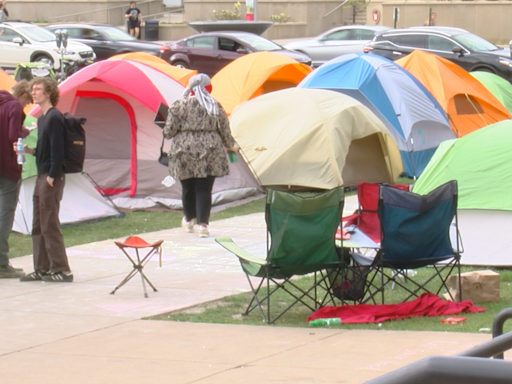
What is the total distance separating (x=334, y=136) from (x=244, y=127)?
1.48 metres

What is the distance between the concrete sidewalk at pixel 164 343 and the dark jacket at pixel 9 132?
1.03 m

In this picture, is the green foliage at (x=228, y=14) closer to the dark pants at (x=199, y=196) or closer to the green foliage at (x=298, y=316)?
the dark pants at (x=199, y=196)

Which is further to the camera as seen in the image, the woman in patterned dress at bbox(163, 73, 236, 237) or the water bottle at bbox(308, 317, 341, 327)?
the woman in patterned dress at bbox(163, 73, 236, 237)

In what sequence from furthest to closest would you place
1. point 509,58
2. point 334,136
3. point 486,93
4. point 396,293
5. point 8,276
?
point 509,58, point 486,93, point 334,136, point 8,276, point 396,293

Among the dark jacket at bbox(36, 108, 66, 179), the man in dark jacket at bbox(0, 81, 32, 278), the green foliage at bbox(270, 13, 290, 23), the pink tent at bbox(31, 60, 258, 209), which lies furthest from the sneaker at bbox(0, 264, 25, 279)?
the green foliage at bbox(270, 13, 290, 23)

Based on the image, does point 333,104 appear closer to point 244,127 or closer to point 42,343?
point 244,127

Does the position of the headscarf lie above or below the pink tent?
above

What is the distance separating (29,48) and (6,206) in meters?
21.9

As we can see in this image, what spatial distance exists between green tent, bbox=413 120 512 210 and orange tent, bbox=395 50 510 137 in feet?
25.9

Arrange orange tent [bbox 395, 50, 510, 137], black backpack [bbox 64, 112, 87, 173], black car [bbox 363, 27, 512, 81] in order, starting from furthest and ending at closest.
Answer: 1. black car [bbox 363, 27, 512, 81]
2. orange tent [bbox 395, 50, 510, 137]
3. black backpack [bbox 64, 112, 87, 173]

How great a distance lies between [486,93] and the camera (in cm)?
1806

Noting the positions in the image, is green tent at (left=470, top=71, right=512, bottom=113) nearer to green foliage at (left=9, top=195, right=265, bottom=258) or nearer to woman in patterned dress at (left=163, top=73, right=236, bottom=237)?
green foliage at (left=9, top=195, right=265, bottom=258)

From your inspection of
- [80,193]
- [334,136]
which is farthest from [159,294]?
[334,136]

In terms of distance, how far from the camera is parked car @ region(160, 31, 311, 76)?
90.9 ft
